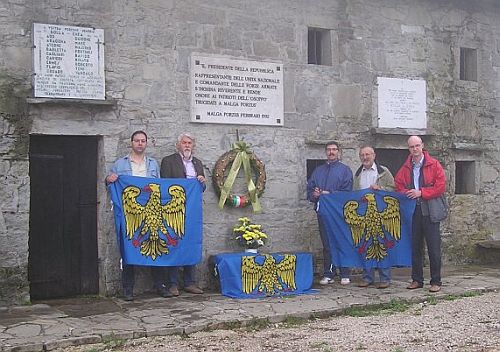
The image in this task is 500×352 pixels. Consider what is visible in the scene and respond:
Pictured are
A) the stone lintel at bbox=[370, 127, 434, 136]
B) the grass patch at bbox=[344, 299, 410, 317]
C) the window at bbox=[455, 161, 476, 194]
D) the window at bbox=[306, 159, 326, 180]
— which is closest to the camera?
the grass patch at bbox=[344, 299, 410, 317]

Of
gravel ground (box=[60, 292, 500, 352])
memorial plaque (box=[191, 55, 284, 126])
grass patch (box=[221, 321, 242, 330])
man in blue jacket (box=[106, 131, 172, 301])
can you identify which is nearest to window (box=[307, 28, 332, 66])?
memorial plaque (box=[191, 55, 284, 126])

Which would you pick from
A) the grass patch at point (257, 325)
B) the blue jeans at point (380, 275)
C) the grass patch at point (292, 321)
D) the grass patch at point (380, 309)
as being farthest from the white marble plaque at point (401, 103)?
the grass patch at point (257, 325)

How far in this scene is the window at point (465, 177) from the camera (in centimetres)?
1076

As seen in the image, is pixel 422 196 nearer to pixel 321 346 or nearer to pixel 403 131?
pixel 403 131

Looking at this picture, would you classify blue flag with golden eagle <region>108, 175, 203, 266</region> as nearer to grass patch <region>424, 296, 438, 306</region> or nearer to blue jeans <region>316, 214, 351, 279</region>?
blue jeans <region>316, 214, 351, 279</region>

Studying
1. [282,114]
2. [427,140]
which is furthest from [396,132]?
[282,114]

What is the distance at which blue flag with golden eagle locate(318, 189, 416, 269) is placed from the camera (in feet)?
27.3

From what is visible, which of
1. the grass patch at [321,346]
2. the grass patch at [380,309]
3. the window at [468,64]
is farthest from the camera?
the window at [468,64]

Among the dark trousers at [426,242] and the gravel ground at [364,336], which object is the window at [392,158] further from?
the gravel ground at [364,336]

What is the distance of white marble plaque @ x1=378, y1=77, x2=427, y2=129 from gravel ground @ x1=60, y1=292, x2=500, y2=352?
146 inches

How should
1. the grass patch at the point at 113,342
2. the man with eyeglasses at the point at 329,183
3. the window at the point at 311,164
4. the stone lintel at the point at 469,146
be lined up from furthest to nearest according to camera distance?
the stone lintel at the point at 469,146
the window at the point at 311,164
the man with eyeglasses at the point at 329,183
the grass patch at the point at 113,342

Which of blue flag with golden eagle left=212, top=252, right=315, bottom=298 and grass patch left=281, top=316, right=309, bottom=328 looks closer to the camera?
grass patch left=281, top=316, right=309, bottom=328

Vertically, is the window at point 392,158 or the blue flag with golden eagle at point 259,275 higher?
the window at point 392,158

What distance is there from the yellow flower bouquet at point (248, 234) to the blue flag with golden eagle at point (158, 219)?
67cm
